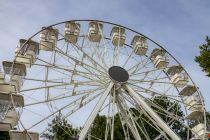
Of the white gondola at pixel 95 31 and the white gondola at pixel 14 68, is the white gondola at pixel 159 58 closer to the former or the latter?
the white gondola at pixel 95 31

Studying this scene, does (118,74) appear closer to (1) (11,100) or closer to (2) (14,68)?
(2) (14,68)

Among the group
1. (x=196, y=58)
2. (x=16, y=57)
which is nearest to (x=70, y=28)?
(x=16, y=57)

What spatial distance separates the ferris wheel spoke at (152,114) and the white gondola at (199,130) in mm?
2469

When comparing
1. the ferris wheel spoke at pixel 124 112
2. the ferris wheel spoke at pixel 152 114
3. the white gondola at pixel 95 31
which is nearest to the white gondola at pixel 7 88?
the ferris wheel spoke at pixel 124 112

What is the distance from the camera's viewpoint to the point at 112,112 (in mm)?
17469

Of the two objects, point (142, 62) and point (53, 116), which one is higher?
point (142, 62)

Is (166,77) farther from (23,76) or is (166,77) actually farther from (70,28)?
(23,76)

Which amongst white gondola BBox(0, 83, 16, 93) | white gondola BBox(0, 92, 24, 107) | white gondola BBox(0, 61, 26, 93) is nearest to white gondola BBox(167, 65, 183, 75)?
white gondola BBox(0, 61, 26, 93)

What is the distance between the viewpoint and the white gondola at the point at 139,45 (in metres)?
20.8

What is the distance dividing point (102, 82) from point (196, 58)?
460 cm

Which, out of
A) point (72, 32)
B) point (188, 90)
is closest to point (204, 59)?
point (188, 90)

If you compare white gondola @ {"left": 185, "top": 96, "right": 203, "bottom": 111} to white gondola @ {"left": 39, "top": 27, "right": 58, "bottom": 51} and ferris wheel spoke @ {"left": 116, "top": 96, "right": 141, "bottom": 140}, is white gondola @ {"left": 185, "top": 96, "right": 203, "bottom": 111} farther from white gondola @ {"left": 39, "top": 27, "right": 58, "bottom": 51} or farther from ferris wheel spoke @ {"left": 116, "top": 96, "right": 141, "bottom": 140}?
white gondola @ {"left": 39, "top": 27, "right": 58, "bottom": 51}

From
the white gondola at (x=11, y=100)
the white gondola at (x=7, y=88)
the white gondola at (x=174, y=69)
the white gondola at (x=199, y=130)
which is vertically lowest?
the white gondola at (x=199, y=130)

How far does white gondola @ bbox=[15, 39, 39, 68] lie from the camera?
17.8 m
